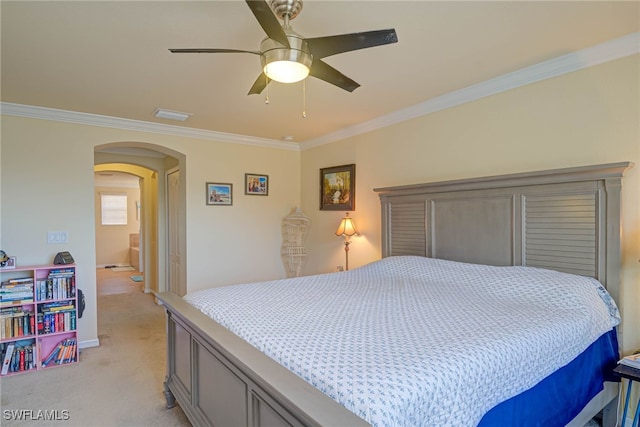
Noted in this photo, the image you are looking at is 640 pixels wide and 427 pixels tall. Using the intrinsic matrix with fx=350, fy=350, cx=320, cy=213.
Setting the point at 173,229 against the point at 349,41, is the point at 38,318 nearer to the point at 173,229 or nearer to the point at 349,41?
the point at 173,229

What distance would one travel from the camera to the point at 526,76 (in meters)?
2.61

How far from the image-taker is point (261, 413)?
4.35 feet

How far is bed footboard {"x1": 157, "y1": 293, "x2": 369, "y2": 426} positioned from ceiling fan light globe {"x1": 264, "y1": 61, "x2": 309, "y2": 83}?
51.4 inches

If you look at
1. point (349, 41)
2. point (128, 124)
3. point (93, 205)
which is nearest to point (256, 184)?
point (128, 124)

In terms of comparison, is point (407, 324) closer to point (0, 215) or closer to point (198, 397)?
point (198, 397)

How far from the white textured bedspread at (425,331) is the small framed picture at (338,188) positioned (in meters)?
1.65

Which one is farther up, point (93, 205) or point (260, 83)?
point (260, 83)

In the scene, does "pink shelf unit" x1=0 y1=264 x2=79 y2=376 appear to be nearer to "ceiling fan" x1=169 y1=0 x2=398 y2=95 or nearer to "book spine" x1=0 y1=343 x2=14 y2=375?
"book spine" x1=0 y1=343 x2=14 y2=375

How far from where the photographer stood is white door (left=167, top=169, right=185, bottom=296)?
4.91m

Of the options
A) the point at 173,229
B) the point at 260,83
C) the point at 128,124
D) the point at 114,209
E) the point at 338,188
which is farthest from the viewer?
the point at 114,209

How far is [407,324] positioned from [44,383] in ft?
9.78

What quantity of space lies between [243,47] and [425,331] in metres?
1.97

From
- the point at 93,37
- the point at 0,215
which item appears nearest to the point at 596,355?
the point at 93,37

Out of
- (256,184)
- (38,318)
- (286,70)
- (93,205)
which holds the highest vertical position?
(286,70)
